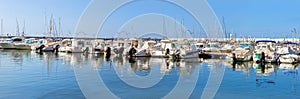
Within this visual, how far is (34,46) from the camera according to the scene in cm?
5994

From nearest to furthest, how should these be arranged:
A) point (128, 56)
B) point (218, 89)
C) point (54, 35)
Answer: point (218, 89), point (128, 56), point (54, 35)

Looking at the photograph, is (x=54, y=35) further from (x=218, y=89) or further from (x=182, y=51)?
(x=218, y=89)

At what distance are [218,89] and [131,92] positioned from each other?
14.3 feet

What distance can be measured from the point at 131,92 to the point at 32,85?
5.04 meters

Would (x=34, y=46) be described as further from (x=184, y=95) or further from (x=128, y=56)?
(x=184, y=95)

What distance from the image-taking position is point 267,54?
3666 cm

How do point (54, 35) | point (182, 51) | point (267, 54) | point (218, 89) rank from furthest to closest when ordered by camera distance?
point (54, 35) → point (182, 51) → point (267, 54) → point (218, 89)

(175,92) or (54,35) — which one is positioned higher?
(54,35)

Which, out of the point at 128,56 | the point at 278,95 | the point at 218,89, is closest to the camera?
the point at 278,95

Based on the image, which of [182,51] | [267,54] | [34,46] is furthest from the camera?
[34,46]

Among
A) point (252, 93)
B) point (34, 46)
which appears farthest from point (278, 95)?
point (34, 46)

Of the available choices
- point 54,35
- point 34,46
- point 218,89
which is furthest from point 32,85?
point 54,35

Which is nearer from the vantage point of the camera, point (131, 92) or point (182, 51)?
point (131, 92)

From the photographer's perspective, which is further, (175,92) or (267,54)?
(267,54)
